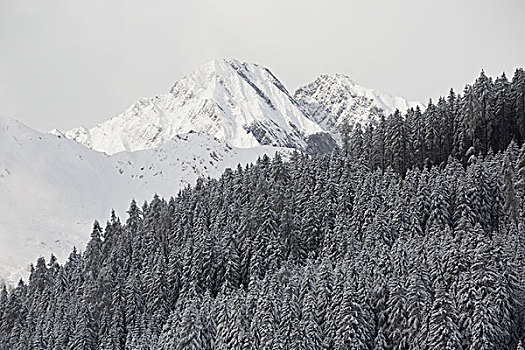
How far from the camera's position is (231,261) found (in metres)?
95.7

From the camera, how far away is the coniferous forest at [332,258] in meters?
64.6

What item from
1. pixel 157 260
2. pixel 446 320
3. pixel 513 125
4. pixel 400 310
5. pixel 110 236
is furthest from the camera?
pixel 110 236

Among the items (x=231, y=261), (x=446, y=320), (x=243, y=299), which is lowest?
(x=446, y=320)

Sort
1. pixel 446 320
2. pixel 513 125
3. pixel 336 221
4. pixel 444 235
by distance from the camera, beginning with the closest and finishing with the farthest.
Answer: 1. pixel 446 320
2. pixel 444 235
3. pixel 336 221
4. pixel 513 125

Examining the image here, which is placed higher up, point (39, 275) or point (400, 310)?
point (39, 275)

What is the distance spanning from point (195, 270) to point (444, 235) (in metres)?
36.8

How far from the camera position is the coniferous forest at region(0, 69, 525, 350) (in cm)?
6456

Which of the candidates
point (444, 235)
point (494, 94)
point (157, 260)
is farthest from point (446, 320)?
point (494, 94)

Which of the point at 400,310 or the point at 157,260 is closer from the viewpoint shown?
the point at 400,310

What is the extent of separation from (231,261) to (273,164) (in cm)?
2554

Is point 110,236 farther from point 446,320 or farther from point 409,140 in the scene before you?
point 446,320

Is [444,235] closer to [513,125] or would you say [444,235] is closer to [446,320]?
[446,320]

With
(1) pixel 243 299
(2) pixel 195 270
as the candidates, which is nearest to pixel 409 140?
(2) pixel 195 270

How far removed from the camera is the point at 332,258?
287 ft
